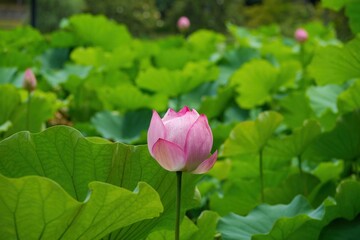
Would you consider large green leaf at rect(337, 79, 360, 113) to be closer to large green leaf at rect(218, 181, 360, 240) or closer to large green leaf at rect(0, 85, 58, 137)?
large green leaf at rect(218, 181, 360, 240)

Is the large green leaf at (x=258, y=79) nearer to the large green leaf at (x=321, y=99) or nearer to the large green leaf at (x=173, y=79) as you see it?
the large green leaf at (x=173, y=79)

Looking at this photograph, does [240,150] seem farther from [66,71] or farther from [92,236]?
[66,71]

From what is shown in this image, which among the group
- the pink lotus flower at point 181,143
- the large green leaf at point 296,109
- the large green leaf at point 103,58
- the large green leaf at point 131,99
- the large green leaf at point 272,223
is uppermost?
the pink lotus flower at point 181,143

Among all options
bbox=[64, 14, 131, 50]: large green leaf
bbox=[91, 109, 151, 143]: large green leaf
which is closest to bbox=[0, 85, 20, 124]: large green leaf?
bbox=[91, 109, 151, 143]: large green leaf

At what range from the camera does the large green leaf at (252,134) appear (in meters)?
1.22

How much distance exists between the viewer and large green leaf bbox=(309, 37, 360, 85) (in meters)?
1.20

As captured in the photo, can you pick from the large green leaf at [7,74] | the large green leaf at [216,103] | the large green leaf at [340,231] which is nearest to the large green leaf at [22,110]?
the large green leaf at [7,74]

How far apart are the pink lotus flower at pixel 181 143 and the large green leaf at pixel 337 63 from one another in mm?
581

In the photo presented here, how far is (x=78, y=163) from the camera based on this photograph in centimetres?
76

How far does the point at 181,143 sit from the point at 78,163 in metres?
0.14

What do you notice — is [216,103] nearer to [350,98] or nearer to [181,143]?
[350,98]

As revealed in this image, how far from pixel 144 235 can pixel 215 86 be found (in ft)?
4.63

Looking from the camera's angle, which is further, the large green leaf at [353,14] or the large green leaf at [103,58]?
the large green leaf at [103,58]

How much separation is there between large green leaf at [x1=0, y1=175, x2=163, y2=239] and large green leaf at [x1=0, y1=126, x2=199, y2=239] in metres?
0.09
